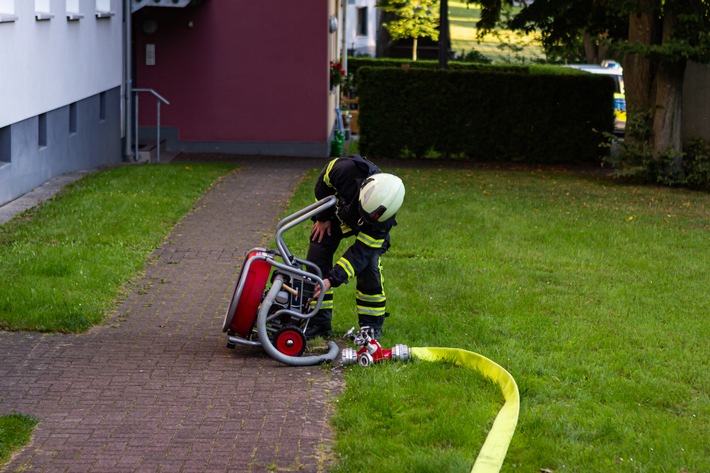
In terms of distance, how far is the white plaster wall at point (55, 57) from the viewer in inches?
539

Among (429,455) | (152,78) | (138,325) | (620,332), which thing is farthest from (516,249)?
(152,78)

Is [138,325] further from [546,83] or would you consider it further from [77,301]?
[546,83]

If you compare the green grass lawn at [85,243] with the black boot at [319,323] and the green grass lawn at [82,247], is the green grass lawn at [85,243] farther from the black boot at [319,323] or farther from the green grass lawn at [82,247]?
the black boot at [319,323]

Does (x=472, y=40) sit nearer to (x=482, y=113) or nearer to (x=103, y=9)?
(x=482, y=113)

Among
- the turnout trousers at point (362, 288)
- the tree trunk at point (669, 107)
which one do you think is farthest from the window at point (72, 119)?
the turnout trousers at point (362, 288)

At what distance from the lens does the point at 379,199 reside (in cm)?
741

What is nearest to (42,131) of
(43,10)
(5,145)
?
(43,10)

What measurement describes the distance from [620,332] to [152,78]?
51.1 feet

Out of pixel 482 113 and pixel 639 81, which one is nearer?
pixel 639 81

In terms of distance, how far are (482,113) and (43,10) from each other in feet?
31.8

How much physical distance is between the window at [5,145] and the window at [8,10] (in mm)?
1341

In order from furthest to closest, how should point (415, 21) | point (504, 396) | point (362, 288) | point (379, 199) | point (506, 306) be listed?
point (415, 21)
point (506, 306)
point (362, 288)
point (379, 199)
point (504, 396)

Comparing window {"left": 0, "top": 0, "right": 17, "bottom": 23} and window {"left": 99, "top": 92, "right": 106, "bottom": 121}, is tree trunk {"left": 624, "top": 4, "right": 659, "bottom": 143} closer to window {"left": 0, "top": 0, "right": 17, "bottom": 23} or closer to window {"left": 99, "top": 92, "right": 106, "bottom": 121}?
window {"left": 99, "top": 92, "right": 106, "bottom": 121}

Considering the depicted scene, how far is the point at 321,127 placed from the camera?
22.6 m
